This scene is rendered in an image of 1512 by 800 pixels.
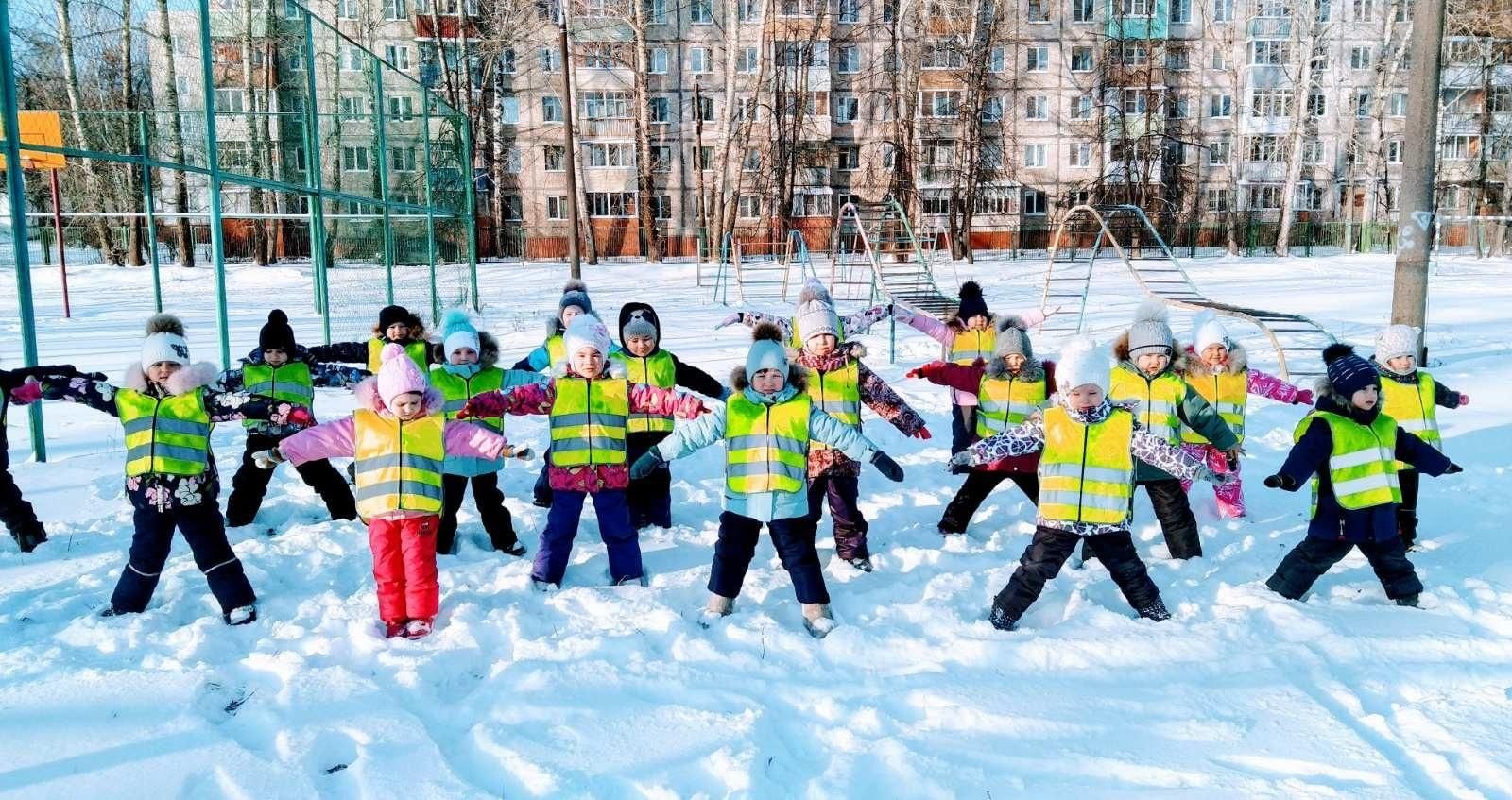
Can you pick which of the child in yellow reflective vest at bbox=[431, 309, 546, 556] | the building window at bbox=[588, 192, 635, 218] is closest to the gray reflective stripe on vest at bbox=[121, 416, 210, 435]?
the child in yellow reflective vest at bbox=[431, 309, 546, 556]

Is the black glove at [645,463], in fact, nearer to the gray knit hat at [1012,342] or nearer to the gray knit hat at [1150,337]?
the gray knit hat at [1012,342]

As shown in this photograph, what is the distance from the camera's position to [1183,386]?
17.9 feet

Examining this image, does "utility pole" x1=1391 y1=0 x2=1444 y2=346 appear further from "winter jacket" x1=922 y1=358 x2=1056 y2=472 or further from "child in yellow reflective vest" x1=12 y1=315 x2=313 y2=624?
"child in yellow reflective vest" x1=12 y1=315 x2=313 y2=624

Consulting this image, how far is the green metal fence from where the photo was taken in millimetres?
8477

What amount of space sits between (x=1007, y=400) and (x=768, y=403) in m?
2.04

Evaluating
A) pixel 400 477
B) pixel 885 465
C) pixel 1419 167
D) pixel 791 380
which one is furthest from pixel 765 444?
pixel 1419 167

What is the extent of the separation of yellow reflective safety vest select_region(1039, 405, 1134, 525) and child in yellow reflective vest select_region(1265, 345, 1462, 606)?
0.78 metres

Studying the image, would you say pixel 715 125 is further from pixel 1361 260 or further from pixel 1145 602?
pixel 1145 602

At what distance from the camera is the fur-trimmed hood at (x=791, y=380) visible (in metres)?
4.69

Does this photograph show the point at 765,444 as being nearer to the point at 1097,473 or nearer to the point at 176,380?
the point at 1097,473

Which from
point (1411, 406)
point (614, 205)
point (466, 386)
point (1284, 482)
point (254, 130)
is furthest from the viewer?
point (614, 205)

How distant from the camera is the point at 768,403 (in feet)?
15.1

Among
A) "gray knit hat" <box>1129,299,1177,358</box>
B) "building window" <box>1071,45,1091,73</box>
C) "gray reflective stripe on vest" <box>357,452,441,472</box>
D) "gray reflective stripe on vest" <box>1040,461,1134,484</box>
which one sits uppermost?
"building window" <box>1071,45,1091,73</box>

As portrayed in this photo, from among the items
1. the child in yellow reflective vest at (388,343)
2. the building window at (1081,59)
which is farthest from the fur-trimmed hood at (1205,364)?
the building window at (1081,59)
